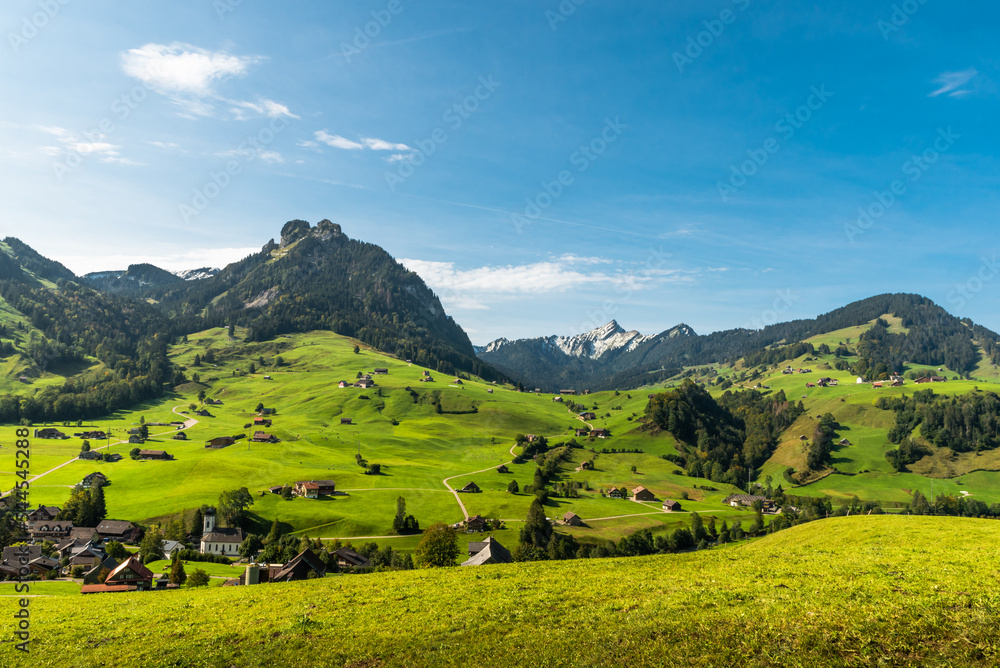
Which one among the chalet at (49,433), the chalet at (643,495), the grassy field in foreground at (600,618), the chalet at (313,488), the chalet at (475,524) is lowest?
the chalet at (643,495)

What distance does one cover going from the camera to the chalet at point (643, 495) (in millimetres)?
152000

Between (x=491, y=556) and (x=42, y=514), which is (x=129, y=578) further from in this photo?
(x=42, y=514)

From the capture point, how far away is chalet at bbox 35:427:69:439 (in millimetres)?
179000

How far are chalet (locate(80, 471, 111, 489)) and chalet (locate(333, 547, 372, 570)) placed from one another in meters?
78.8

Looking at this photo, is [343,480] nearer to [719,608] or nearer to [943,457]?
[719,608]

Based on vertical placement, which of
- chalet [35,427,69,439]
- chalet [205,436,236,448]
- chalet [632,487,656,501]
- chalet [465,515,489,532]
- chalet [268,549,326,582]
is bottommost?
chalet [632,487,656,501]

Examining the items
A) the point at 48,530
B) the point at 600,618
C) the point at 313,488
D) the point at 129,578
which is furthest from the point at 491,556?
the point at 48,530

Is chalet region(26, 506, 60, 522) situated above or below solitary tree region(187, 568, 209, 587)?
below

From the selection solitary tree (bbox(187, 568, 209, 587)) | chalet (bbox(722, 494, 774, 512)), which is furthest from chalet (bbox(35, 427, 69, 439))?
chalet (bbox(722, 494, 774, 512))

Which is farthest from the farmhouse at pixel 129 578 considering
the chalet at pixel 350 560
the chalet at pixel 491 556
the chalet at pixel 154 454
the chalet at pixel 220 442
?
the chalet at pixel 220 442

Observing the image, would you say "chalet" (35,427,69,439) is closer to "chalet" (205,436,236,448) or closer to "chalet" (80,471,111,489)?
"chalet" (205,436,236,448)

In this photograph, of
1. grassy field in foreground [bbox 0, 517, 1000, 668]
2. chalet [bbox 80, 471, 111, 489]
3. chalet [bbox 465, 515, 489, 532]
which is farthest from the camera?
chalet [bbox 80, 471, 111, 489]

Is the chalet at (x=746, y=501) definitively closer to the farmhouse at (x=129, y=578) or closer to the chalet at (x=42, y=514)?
the farmhouse at (x=129, y=578)

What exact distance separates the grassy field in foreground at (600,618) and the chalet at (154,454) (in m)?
143
